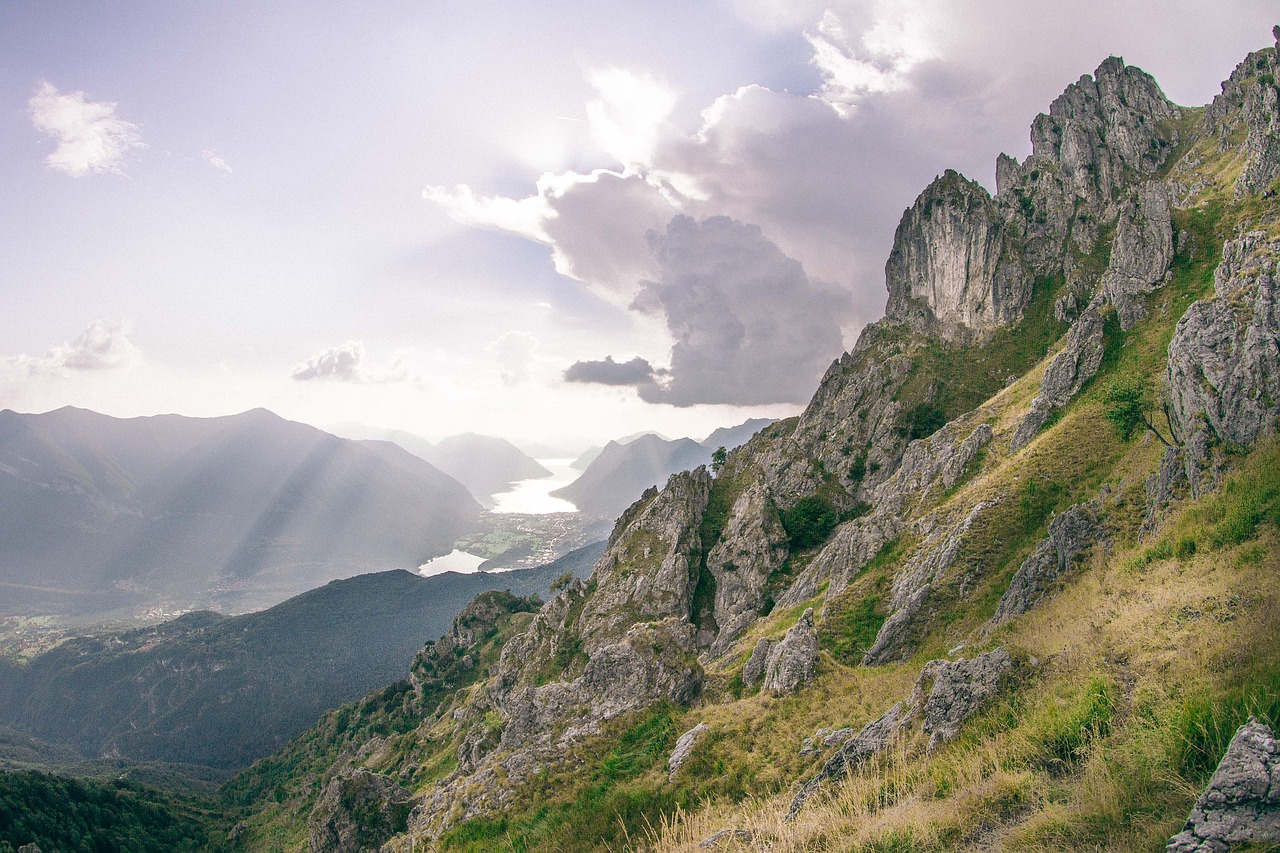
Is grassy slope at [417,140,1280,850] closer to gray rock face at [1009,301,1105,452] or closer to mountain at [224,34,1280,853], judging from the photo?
mountain at [224,34,1280,853]

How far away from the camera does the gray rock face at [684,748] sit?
51.3ft

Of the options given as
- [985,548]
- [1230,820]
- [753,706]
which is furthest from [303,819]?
[1230,820]

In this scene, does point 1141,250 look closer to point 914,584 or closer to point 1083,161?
point 1083,161

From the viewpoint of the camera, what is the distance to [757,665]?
27.5 meters

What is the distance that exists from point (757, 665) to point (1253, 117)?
3884 inches

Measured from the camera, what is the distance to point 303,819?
9131cm

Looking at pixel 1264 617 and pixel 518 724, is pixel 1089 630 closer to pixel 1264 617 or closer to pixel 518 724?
pixel 1264 617

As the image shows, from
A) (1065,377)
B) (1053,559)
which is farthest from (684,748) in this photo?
(1065,377)

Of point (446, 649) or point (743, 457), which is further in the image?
point (446, 649)

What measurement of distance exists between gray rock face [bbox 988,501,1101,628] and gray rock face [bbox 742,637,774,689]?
36.1 ft

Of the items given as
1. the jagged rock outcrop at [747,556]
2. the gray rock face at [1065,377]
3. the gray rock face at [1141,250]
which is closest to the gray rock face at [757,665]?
the gray rock face at [1065,377]

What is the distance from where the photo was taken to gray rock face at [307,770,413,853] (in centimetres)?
3145

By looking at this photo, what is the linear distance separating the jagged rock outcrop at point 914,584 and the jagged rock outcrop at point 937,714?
19.3m

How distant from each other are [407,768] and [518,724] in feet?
224
